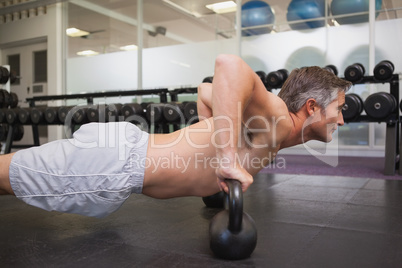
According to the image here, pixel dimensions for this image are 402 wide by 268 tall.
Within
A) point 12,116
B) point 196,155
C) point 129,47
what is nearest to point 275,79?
point 196,155

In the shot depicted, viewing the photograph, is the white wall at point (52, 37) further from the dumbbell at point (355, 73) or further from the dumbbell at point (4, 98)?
the dumbbell at point (355, 73)

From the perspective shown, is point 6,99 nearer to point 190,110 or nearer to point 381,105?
point 190,110

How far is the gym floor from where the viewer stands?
0.95 meters

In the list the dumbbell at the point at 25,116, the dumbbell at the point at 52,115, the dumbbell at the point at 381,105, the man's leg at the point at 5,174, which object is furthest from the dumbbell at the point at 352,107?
the dumbbell at the point at 25,116

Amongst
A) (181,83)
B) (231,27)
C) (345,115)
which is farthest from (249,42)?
(345,115)

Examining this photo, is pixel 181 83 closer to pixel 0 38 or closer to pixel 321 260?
pixel 0 38

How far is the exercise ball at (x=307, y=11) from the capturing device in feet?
15.3

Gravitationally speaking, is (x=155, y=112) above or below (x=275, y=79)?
below

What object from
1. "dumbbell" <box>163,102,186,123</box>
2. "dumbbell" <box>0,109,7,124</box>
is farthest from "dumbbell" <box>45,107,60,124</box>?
"dumbbell" <box>163,102,186,123</box>

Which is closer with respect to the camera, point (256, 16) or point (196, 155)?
point (196, 155)

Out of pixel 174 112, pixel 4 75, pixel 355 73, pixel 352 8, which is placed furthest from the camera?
pixel 4 75

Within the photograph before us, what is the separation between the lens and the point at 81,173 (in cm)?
105

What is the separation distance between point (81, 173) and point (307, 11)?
4423 mm

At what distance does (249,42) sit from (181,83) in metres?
1.24
